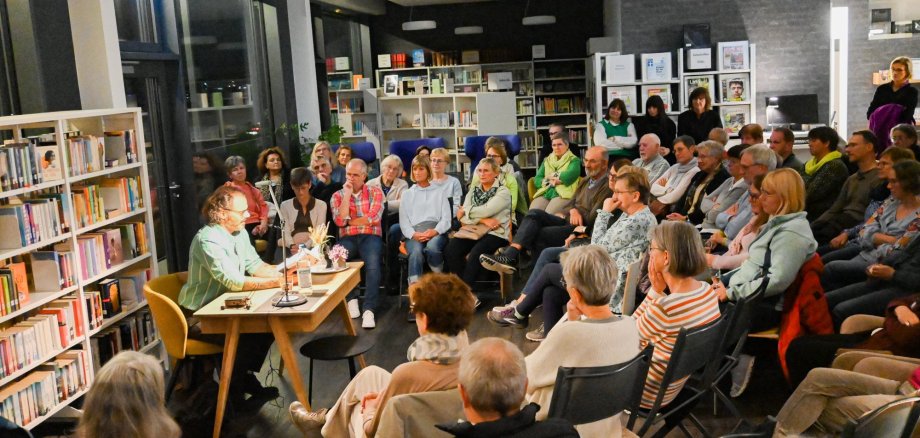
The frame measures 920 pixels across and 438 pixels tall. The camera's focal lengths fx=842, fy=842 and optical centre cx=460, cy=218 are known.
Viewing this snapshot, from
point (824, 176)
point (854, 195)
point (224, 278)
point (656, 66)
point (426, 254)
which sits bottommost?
point (426, 254)

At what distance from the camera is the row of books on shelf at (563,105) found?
15.0 metres

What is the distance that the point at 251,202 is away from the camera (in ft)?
24.5

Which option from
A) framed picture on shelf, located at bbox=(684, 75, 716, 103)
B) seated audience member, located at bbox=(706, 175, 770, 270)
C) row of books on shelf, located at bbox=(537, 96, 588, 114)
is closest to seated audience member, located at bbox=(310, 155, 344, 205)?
seated audience member, located at bbox=(706, 175, 770, 270)

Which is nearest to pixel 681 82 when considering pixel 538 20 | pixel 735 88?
pixel 735 88

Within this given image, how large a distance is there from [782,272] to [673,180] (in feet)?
9.61

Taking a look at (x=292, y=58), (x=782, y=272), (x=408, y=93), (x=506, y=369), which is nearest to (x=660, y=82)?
(x=408, y=93)

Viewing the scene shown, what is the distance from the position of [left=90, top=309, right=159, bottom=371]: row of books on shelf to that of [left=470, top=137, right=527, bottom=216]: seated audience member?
2.86 meters

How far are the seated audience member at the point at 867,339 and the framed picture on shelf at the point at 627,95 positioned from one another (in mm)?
7662

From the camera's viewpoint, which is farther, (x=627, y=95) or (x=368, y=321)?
(x=627, y=95)

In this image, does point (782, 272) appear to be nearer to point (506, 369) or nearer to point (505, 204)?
point (506, 369)

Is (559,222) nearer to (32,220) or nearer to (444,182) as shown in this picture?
(444,182)

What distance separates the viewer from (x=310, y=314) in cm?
450

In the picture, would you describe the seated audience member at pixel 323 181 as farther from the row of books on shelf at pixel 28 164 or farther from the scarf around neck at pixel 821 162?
the scarf around neck at pixel 821 162

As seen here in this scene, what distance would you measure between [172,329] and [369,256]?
2.38 m
